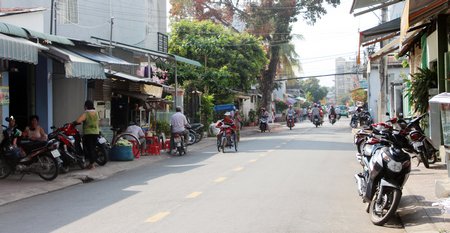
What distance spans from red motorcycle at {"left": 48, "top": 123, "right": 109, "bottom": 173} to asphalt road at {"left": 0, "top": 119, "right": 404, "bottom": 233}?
1.26 m

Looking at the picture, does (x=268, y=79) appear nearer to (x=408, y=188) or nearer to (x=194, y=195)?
(x=408, y=188)

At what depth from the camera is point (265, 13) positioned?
43.6 meters

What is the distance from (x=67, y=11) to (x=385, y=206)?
71.6ft

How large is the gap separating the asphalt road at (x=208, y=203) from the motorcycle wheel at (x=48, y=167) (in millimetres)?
792

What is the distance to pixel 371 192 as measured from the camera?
764cm

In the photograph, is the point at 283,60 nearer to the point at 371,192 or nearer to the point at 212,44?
the point at 212,44

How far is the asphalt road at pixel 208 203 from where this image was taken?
23.5 ft

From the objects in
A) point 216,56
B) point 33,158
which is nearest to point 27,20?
point 33,158

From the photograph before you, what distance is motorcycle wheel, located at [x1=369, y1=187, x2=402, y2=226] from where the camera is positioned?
7.00 m

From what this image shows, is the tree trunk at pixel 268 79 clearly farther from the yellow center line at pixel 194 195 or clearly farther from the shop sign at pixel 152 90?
the yellow center line at pixel 194 195

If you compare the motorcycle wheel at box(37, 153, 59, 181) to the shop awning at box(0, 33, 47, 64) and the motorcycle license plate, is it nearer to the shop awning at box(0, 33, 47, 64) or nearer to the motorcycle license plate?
the motorcycle license plate

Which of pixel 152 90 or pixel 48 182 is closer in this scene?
pixel 48 182

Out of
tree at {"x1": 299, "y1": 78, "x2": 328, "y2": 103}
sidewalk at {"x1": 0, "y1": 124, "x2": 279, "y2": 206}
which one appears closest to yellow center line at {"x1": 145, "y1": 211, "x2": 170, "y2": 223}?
sidewalk at {"x1": 0, "y1": 124, "x2": 279, "y2": 206}

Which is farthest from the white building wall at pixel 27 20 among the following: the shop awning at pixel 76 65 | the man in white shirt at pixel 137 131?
the man in white shirt at pixel 137 131
